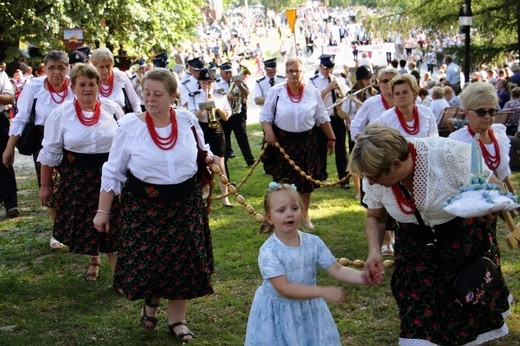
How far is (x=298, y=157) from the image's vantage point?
9.56 m

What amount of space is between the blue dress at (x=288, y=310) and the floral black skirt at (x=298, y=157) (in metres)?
4.79

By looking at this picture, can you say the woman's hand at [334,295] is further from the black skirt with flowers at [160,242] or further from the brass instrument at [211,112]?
the brass instrument at [211,112]

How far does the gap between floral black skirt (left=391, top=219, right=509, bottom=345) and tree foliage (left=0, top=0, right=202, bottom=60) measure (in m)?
23.0

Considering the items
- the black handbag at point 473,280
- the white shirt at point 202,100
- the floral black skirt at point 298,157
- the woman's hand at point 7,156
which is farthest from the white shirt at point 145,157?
the white shirt at point 202,100

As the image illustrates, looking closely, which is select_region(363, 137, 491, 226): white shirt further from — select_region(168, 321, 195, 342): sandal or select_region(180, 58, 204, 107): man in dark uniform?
select_region(180, 58, 204, 107): man in dark uniform

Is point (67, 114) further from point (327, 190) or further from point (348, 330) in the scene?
point (327, 190)

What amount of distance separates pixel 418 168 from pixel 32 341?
3.46m

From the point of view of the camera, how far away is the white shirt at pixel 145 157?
19.1 feet

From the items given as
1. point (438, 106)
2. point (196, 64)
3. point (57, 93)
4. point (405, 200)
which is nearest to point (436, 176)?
point (405, 200)

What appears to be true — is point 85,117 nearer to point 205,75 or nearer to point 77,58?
point 77,58

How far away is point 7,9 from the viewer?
85.0 ft

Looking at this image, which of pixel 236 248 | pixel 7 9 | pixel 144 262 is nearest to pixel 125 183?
pixel 144 262

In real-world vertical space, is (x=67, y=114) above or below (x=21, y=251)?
above

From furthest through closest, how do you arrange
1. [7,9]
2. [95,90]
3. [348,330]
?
1. [7,9]
2. [95,90]
3. [348,330]
